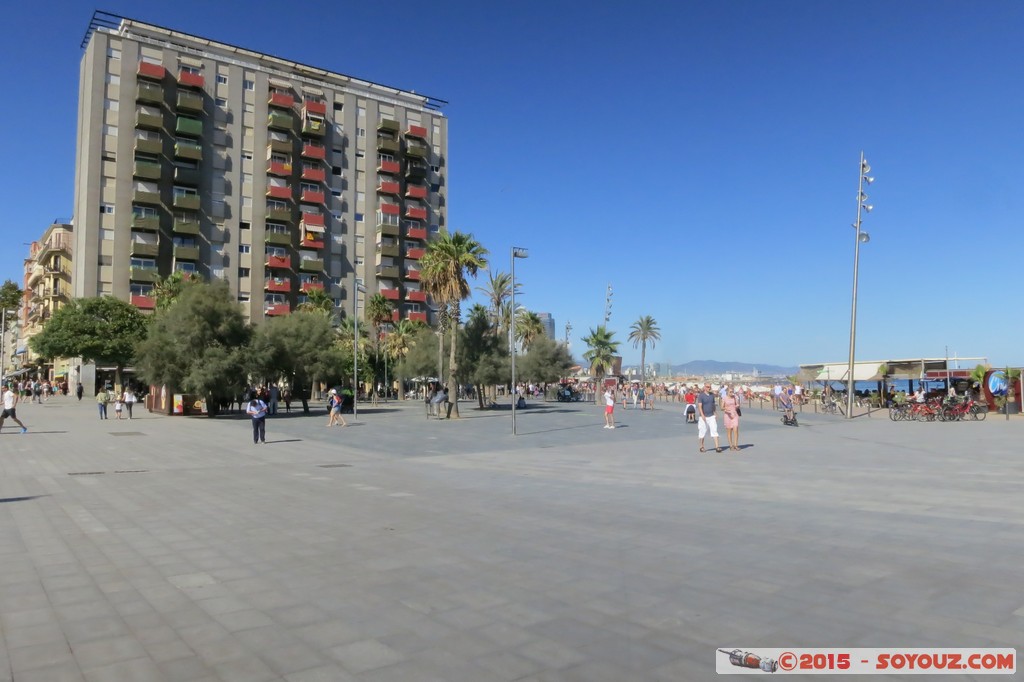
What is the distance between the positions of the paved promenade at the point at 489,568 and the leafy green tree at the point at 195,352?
62.4ft

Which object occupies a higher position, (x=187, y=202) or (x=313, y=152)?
(x=313, y=152)

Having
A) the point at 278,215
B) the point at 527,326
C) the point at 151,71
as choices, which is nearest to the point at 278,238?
the point at 278,215

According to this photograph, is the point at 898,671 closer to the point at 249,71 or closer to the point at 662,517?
the point at 662,517

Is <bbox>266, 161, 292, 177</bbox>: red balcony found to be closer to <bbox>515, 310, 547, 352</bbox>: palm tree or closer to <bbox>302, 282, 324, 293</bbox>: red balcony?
<bbox>302, 282, 324, 293</bbox>: red balcony

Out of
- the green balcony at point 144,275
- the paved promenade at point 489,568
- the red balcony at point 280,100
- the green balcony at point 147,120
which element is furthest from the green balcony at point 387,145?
the paved promenade at point 489,568

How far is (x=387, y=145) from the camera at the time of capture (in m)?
83.0

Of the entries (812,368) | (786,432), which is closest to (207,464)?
(786,432)

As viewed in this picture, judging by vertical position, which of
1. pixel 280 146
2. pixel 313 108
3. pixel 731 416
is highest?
pixel 313 108

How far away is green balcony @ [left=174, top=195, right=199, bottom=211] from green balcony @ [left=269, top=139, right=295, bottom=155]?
10.5 metres

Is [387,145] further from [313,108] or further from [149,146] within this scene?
[149,146]

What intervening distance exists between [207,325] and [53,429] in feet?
29.7

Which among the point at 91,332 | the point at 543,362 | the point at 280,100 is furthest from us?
the point at 280,100

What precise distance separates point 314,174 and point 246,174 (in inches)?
291

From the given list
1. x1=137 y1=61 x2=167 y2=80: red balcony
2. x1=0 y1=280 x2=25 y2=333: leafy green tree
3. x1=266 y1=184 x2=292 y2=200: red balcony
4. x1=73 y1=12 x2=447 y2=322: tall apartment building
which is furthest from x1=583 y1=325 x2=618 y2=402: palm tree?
x1=0 y1=280 x2=25 y2=333: leafy green tree
